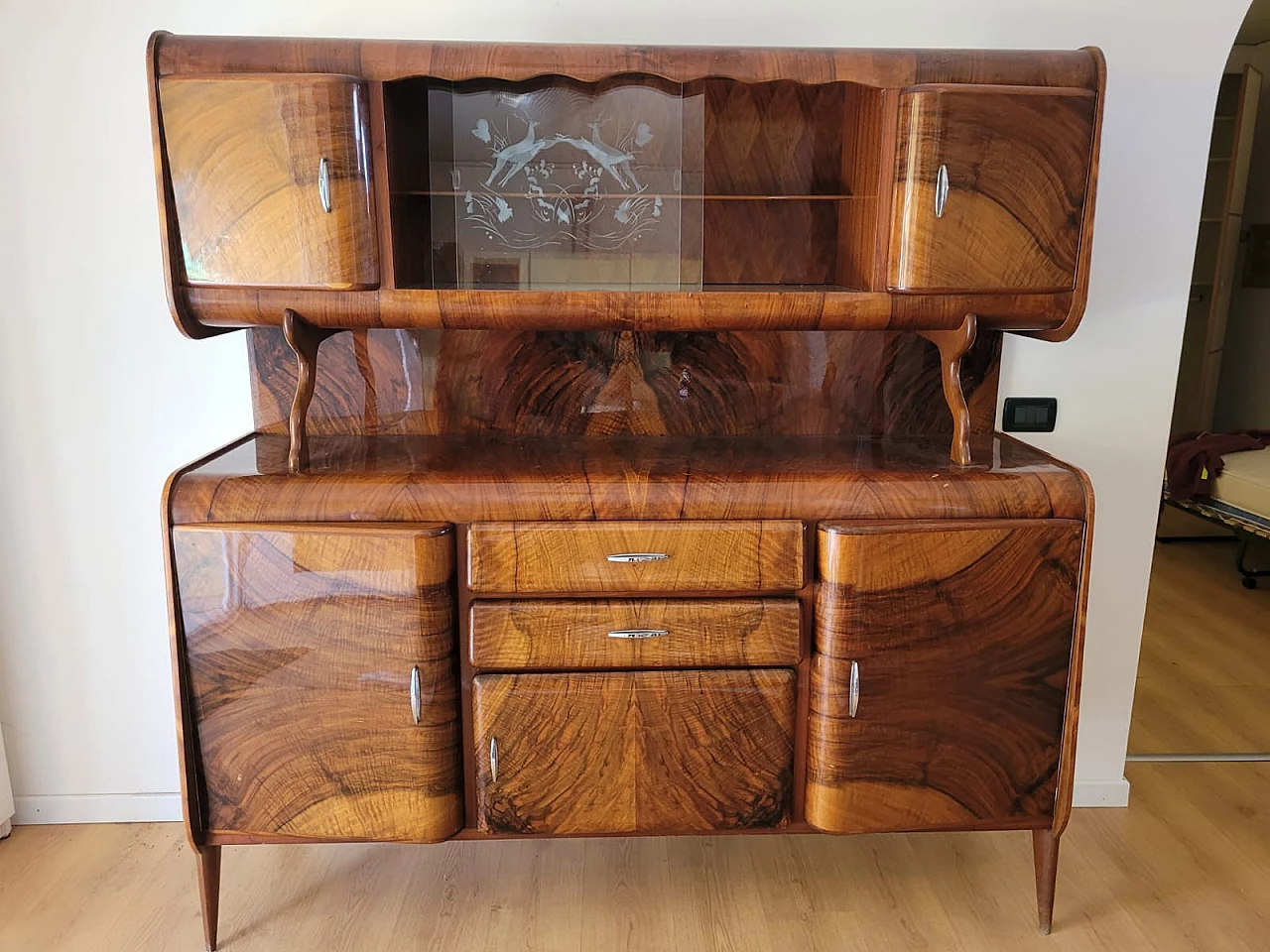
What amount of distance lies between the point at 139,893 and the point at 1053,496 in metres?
1.92

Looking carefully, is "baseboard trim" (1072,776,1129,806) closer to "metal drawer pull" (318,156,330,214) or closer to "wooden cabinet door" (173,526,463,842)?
"wooden cabinet door" (173,526,463,842)

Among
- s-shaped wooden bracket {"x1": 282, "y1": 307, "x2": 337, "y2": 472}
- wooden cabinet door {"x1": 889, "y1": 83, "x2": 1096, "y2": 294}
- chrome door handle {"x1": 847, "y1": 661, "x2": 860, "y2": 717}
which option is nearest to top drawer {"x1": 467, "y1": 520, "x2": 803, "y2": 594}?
chrome door handle {"x1": 847, "y1": 661, "x2": 860, "y2": 717}

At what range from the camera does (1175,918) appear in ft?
5.96

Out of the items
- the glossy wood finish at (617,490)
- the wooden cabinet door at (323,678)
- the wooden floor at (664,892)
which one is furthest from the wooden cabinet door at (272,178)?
the wooden floor at (664,892)

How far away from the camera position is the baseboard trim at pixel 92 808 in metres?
2.09

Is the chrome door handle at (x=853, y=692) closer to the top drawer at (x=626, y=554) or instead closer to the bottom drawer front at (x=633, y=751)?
the bottom drawer front at (x=633, y=751)

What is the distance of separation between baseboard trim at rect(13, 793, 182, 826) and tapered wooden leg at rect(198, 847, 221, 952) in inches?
17.8

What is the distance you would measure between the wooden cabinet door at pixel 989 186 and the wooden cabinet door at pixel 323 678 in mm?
964

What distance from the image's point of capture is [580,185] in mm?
1709

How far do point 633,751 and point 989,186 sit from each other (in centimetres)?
114

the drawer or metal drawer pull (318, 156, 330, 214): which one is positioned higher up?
metal drawer pull (318, 156, 330, 214)

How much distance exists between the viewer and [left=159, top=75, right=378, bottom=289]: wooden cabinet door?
59.1 inches

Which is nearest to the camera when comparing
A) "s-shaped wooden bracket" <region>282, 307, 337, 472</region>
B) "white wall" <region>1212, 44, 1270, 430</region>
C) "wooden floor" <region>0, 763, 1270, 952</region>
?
"s-shaped wooden bracket" <region>282, 307, 337, 472</region>

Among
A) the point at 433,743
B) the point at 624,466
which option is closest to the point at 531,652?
the point at 433,743
